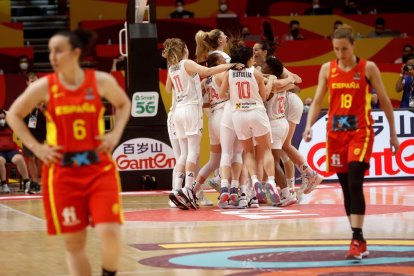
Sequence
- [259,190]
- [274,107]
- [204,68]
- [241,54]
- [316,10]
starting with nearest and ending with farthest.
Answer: [241,54]
[204,68]
[259,190]
[274,107]
[316,10]

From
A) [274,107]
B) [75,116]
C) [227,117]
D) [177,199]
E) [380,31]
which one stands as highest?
[380,31]

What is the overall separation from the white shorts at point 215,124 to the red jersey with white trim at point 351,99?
464 centimetres

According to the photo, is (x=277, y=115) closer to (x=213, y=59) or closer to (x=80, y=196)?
(x=213, y=59)

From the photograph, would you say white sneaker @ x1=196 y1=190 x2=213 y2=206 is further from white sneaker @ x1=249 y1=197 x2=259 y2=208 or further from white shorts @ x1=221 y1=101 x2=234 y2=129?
white shorts @ x1=221 y1=101 x2=234 y2=129

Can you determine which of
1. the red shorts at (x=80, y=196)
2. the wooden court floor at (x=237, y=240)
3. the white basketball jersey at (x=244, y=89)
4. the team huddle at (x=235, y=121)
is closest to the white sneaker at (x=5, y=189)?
the wooden court floor at (x=237, y=240)

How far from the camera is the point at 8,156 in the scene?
60.2ft

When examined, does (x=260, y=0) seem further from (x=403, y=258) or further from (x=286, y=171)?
(x=403, y=258)

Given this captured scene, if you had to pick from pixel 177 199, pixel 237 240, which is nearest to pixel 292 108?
pixel 177 199

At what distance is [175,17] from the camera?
1035 inches

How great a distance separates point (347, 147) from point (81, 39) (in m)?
3.08

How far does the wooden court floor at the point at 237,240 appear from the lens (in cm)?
863

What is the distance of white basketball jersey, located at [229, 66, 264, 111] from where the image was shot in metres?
13.2

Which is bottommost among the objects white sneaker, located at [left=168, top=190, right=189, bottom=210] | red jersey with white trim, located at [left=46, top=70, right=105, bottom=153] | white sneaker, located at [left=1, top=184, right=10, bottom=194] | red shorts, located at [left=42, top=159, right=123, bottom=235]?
white sneaker, located at [left=1, top=184, right=10, bottom=194]

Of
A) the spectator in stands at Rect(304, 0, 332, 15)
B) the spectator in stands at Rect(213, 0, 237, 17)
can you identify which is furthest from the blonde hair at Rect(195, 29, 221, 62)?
the spectator in stands at Rect(304, 0, 332, 15)
